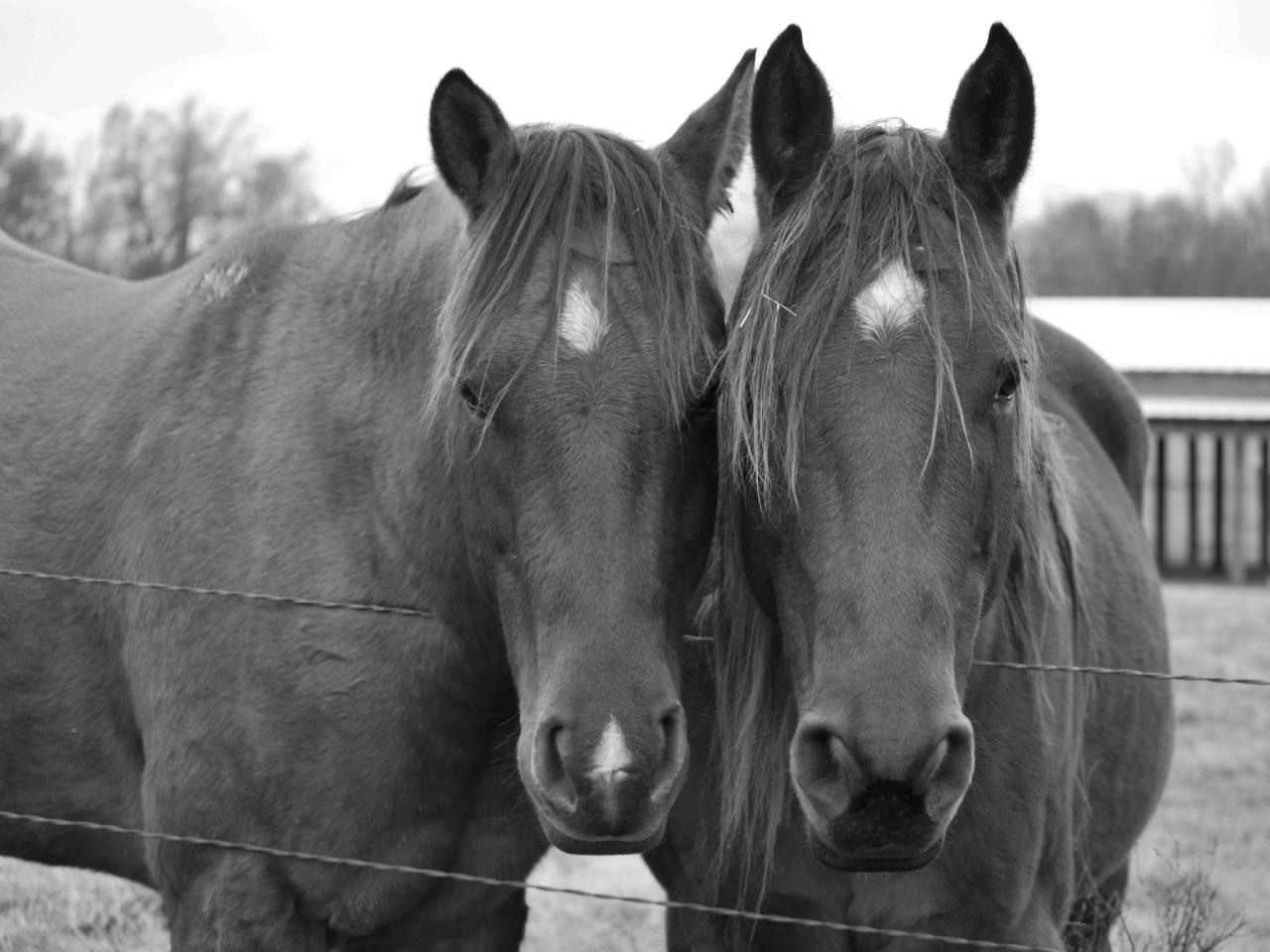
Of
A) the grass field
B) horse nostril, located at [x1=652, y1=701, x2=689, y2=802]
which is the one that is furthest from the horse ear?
the grass field

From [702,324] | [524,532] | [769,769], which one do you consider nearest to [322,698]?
[524,532]

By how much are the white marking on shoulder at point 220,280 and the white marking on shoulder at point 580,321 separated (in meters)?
1.31

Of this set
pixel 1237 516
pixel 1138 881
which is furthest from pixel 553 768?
pixel 1237 516

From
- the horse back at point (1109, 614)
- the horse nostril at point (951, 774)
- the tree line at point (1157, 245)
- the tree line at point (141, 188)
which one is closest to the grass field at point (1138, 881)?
the horse back at point (1109, 614)

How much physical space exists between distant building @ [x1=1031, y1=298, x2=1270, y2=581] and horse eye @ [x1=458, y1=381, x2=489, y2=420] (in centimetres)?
1498

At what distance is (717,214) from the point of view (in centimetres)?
326

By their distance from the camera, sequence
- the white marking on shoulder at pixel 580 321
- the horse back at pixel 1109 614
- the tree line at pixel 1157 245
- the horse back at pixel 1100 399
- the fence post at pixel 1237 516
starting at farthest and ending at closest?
the tree line at pixel 1157 245
the fence post at pixel 1237 516
the horse back at pixel 1100 399
the horse back at pixel 1109 614
the white marking on shoulder at pixel 580 321

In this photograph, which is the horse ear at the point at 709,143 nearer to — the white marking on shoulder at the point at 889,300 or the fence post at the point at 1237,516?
the white marking on shoulder at the point at 889,300

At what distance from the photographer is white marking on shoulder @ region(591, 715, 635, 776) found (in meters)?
2.39

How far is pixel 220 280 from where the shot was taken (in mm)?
3701

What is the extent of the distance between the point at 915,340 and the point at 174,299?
2151 millimetres

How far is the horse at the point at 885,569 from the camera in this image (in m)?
2.39

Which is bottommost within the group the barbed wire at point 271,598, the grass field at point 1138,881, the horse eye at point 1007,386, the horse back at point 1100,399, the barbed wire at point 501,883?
the grass field at point 1138,881

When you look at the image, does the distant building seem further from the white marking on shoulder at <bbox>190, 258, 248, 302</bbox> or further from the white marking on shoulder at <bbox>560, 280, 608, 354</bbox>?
the white marking on shoulder at <bbox>560, 280, 608, 354</bbox>
